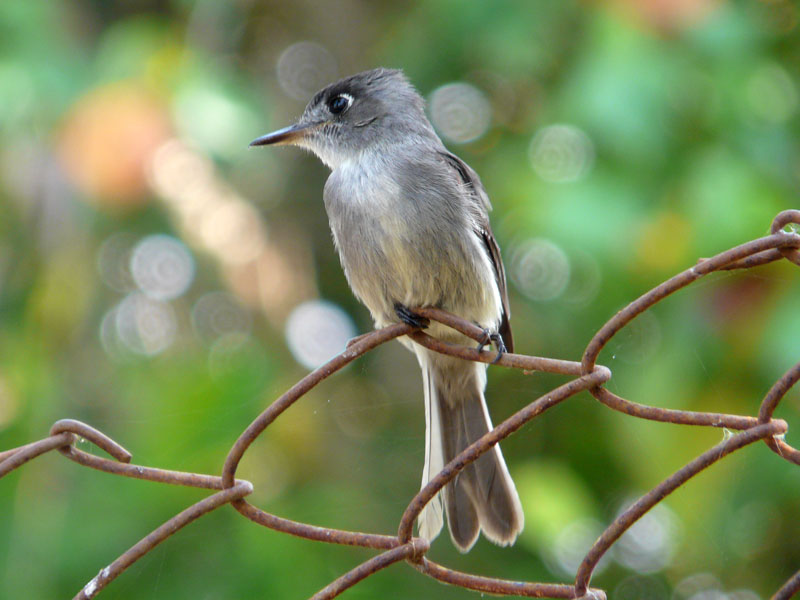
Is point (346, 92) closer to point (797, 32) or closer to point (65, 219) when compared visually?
point (65, 219)

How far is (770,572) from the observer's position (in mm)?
3617

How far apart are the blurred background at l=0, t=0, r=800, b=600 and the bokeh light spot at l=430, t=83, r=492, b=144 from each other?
0.07ft

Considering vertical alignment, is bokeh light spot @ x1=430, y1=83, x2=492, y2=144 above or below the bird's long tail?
above

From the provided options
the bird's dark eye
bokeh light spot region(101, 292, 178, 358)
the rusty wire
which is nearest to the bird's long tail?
the rusty wire

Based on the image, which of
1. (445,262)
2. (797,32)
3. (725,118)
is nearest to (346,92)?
(445,262)

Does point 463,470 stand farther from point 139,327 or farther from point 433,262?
point 139,327

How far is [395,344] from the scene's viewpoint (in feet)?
16.6

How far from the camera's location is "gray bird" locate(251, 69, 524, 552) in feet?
8.05

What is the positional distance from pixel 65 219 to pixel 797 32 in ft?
9.75

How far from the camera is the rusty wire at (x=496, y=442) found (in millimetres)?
1408

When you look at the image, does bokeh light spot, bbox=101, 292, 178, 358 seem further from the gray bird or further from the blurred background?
the gray bird

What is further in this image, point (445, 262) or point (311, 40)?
point (311, 40)

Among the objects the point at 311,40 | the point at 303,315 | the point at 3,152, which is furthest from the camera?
the point at 311,40

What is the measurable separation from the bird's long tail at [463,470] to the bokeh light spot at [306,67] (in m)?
3.05
